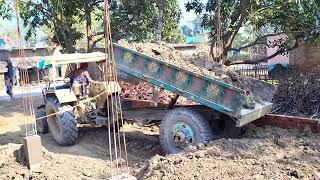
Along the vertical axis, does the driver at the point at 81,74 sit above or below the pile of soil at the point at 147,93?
above

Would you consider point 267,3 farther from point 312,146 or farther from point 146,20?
point 312,146

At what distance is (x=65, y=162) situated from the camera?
7234 millimetres

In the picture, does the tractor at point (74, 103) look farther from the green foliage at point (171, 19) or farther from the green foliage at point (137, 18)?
the green foliage at point (171, 19)

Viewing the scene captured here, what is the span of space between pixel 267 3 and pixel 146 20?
4411 mm

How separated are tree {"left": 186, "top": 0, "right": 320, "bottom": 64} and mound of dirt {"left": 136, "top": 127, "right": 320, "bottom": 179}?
17.9ft

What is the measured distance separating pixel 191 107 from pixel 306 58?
32.1ft

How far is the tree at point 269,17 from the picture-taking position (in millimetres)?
11250

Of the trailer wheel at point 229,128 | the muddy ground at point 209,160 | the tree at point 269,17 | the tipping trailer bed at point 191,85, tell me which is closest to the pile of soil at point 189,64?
the tipping trailer bed at point 191,85

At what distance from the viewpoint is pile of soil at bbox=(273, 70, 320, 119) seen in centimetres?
825

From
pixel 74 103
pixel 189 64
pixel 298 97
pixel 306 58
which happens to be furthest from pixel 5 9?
pixel 306 58

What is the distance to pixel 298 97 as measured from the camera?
8.61 meters

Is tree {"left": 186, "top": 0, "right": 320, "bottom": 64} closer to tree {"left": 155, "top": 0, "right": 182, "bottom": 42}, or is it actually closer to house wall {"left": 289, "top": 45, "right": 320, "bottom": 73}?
tree {"left": 155, "top": 0, "right": 182, "bottom": 42}

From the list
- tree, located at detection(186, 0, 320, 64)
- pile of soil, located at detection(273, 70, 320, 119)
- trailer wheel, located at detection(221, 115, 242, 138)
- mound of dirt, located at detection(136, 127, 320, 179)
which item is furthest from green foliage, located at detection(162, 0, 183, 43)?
mound of dirt, located at detection(136, 127, 320, 179)

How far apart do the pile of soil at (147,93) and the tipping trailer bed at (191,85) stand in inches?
27.6
